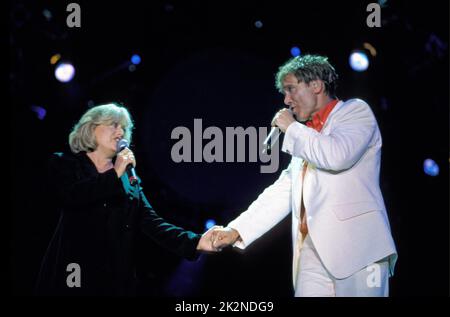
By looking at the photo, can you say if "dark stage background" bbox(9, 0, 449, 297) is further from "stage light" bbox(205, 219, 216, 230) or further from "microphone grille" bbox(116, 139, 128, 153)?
"microphone grille" bbox(116, 139, 128, 153)

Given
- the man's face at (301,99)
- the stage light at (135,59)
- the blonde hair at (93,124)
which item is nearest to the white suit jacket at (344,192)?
the man's face at (301,99)

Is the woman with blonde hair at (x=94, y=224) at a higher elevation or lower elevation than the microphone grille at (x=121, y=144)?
lower

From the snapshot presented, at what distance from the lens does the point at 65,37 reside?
3.66 m

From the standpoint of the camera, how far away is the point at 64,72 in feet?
12.1

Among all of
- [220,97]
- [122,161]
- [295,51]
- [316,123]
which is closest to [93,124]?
[122,161]

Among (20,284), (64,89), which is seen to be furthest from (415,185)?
(20,284)

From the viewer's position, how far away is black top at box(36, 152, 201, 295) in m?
2.84

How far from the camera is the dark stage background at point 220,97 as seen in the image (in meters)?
3.61

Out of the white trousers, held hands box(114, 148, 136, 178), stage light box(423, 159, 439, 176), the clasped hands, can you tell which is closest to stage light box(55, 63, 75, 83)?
held hands box(114, 148, 136, 178)

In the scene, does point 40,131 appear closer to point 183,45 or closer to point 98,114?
point 98,114

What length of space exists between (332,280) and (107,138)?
58.0 inches

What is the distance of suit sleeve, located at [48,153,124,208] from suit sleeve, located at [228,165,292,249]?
674 mm

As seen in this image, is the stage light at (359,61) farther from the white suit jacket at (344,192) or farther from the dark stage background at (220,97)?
the white suit jacket at (344,192)
